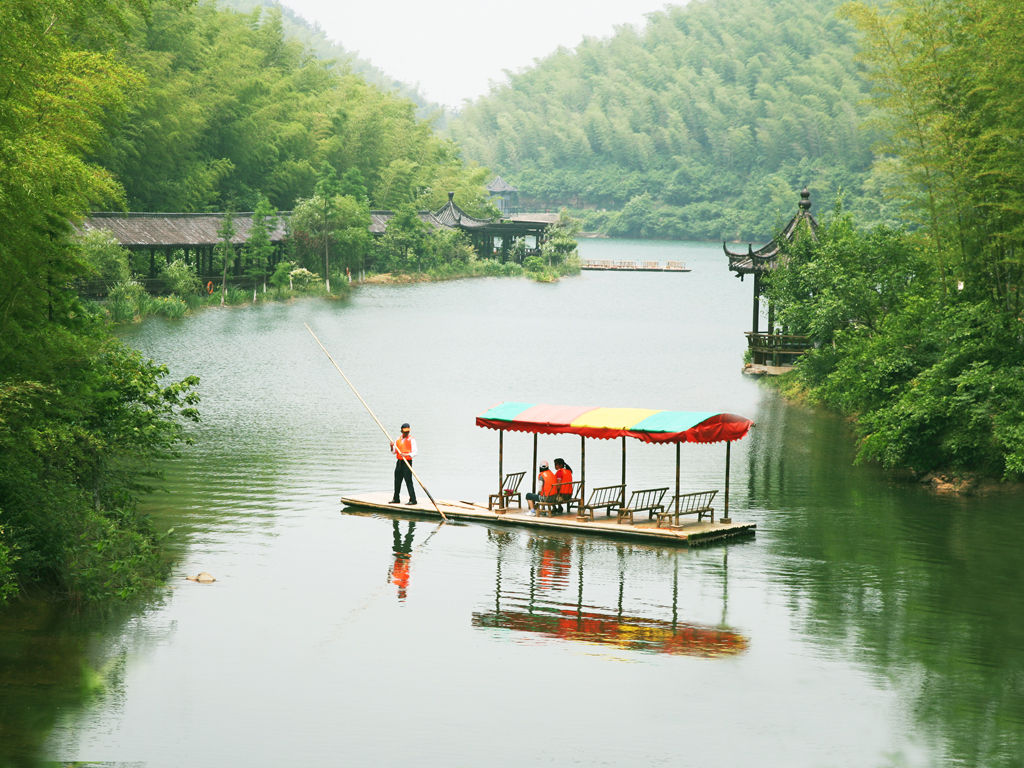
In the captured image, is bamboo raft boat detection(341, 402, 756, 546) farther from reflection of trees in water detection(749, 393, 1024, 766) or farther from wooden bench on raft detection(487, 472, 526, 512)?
reflection of trees in water detection(749, 393, 1024, 766)

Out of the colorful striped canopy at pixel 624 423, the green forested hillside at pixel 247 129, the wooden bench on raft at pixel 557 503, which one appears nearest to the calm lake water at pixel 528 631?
the wooden bench on raft at pixel 557 503

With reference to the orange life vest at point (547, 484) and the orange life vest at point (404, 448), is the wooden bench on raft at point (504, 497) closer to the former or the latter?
the orange life vest at point (547, 484)

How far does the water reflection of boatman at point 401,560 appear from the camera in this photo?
1930cm

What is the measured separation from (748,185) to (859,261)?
433 ft

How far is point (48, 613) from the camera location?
671 inches

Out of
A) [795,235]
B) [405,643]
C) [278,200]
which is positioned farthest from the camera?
[278,200]

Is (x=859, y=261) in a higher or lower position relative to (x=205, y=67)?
lower

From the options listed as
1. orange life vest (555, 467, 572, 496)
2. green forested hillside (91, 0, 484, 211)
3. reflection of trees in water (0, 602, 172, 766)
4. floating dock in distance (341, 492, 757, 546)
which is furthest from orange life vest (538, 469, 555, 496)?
green forested hillside (91, 0, 484, 211)

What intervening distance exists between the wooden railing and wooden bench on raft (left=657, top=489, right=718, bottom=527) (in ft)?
63.1

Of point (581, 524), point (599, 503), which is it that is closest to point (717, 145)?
point (599, 503)

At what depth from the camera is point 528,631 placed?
17.1 m

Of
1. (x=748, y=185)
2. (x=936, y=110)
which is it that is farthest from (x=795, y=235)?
(x=748, y=185)

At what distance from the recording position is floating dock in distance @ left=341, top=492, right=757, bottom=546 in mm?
21469

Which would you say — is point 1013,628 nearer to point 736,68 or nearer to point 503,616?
point 503,616
